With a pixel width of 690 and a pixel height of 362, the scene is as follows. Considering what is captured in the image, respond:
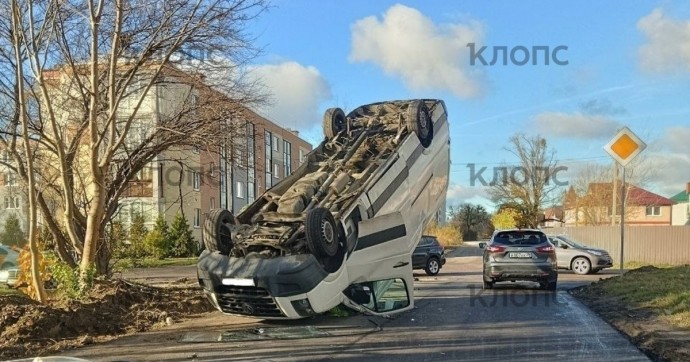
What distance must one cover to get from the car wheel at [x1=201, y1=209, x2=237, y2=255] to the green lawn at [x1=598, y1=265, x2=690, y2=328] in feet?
22.3

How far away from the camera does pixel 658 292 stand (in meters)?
12.6

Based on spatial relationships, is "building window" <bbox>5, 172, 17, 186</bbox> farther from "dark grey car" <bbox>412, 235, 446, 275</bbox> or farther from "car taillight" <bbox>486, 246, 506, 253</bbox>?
"dark grey car" <bbox>412, 235, 446, 275</bbox>

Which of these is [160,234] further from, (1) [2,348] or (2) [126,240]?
(1) [2,348]

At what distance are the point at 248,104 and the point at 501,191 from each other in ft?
147

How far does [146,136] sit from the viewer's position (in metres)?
14.4

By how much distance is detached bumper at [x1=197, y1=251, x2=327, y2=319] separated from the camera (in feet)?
28.1

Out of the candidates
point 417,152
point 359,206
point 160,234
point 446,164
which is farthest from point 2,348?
point 160,234

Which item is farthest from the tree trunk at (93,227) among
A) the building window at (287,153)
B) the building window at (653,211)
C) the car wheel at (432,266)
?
the building window at (653,211)

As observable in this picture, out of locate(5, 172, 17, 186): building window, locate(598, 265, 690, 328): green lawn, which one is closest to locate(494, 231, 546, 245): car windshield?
locate(598, 265, 690, 328): green lawn

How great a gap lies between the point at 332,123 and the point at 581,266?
14.4 meters

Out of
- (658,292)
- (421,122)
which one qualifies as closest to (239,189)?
(421,122)

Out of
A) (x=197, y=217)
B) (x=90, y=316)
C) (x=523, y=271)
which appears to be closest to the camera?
(x=90, y=316)

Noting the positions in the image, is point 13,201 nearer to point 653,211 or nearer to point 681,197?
point 653,211

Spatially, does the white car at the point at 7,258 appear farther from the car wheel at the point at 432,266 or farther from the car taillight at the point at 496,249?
the car wheel at the point at 432,266
